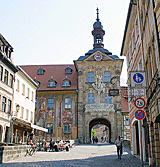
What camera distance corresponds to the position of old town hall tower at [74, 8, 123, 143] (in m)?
37.8

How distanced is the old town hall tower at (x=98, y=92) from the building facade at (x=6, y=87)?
1497 cm

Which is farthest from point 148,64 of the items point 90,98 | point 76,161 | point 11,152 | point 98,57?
point 98,57

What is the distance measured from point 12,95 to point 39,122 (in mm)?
14573

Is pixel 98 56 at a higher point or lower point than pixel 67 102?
higher

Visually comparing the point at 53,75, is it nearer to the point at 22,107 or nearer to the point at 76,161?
the point at 22,107

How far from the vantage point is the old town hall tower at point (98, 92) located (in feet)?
124

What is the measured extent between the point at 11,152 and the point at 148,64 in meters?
9.61

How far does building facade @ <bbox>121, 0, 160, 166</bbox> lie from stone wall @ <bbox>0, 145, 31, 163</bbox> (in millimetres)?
7459

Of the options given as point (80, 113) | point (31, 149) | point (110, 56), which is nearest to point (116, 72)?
point (110, 56)

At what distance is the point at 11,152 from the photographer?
1563cm

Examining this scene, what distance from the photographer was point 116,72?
131 ft

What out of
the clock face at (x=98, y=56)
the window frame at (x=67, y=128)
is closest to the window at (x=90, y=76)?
the clock face at (x=98, y=56)

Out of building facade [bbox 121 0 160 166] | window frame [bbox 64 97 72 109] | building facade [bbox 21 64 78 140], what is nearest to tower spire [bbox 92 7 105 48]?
building facade [bbox 21 64 78 140]

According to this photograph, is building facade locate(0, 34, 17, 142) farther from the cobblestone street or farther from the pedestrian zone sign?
the pedestrian zone sign
